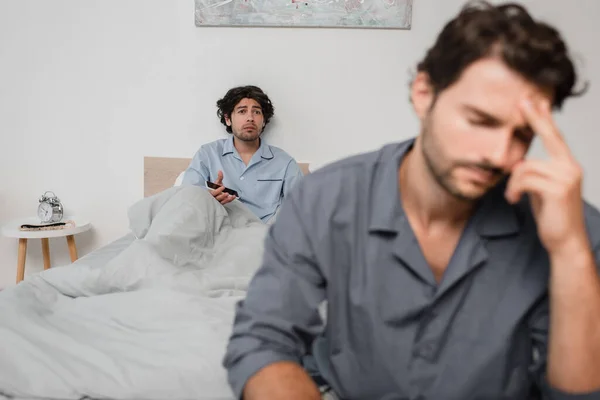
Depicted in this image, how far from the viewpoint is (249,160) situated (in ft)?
8.27

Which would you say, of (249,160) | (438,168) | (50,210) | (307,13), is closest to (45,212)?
(50,210)

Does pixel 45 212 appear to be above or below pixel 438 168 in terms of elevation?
below

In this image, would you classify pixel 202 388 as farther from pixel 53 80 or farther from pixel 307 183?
pixel 53 80

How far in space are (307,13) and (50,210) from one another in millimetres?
1573

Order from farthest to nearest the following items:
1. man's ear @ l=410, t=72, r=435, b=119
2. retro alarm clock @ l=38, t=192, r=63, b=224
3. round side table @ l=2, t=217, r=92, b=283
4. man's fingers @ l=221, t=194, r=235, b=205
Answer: retro alarm clock @ l=38, t=192, r=63, b=224
round side table @ l=2, t=217, r=92, b=283
man's fingers @ l=221, t=194, r=235, b=205
man's ear @ l=410, t=72, r=435, b=119

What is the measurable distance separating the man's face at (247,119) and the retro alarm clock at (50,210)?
38.3 inches

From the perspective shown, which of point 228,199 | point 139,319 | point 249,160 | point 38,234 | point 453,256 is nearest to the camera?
point 453,256

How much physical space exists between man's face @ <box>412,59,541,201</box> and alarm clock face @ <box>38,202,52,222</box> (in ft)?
7.60

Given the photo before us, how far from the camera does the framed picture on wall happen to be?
2.40 m

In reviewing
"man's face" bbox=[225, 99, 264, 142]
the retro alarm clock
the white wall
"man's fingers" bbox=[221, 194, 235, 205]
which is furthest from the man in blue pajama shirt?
the retro alarm clock

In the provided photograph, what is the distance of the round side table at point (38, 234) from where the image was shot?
2.38m

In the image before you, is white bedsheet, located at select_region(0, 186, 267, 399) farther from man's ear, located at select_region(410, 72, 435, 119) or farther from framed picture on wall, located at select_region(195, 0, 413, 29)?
framed picture on wall, located at select_region(195, 0, 413, 29)

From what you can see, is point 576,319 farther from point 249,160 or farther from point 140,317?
point 249,160

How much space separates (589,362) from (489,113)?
Result: 36 cm
